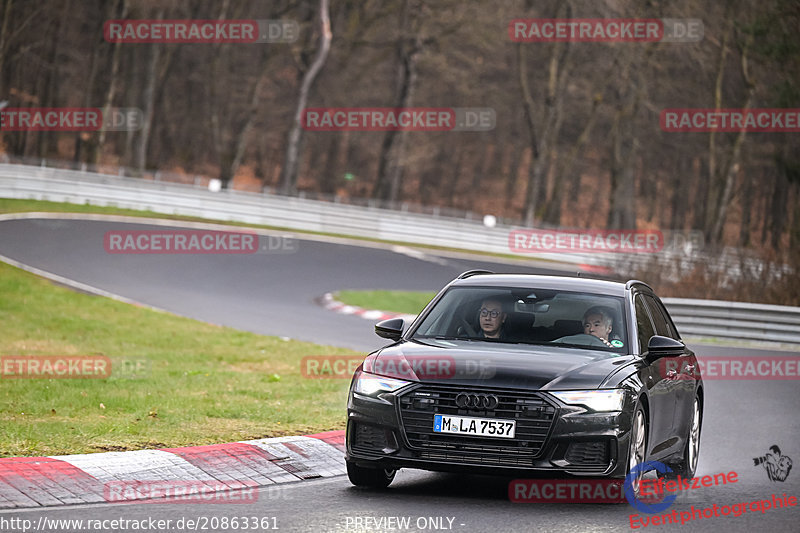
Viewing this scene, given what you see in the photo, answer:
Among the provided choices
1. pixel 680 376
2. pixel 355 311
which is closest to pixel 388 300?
pixel 355 311

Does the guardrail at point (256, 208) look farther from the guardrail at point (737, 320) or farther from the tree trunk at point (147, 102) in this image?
the guardrail at point (737, 320)

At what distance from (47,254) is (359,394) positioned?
23147 mm

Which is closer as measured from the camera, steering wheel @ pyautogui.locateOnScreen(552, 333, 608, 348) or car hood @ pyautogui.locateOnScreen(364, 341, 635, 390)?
car hood @ pyautogui.locateOnScreen(364, 341, 635, 390)

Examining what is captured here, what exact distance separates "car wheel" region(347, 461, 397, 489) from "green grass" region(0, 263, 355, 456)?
1.73m

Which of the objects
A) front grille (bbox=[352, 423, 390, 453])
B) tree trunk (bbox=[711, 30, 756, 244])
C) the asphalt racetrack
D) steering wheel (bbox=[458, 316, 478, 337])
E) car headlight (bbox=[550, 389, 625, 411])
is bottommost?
the asphalt racetrack


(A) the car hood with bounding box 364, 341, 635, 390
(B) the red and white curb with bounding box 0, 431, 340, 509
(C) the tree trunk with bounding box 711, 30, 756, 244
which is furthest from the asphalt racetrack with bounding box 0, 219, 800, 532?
(C) the tree trunk with bounding box 711, 30, 756, 244

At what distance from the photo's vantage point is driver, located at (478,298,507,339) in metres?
9.16

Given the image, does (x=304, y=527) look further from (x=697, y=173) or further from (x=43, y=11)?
(x=697, y=173)

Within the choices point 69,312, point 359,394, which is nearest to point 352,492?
point 359,394

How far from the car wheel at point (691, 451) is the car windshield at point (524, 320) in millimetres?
1510

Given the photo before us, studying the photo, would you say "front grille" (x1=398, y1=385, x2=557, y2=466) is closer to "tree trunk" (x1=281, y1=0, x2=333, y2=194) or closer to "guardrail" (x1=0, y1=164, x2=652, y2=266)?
"guardrail" (x1=0, y1=164, x2=652, y2=266)

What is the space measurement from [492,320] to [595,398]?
1375 millimetres

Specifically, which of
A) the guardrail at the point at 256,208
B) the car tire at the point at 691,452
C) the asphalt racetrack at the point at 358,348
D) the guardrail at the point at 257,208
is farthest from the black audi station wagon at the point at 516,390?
the guardrail at the point at 257,208

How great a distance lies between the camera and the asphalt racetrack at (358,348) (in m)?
7.57
